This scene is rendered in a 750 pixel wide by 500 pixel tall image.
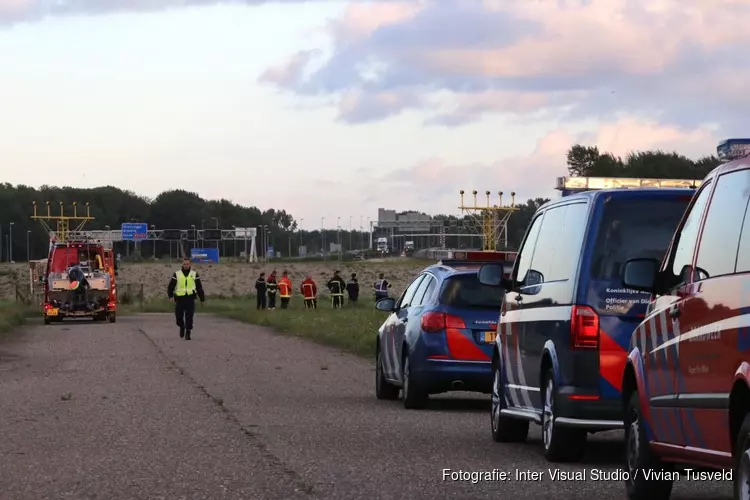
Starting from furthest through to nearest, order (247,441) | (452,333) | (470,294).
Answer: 1. (470,294)
2. (452,333)
3. (247,441)

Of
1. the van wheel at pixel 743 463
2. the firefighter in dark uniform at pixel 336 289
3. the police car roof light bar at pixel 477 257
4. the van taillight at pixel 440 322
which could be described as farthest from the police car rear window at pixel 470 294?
the firefighter in dark uniform at pixel 336 289

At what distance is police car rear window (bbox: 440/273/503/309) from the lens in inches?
592

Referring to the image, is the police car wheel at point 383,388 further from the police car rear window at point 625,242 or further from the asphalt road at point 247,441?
the police car rear window at point 625,242

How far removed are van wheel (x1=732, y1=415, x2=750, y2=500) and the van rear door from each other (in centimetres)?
364

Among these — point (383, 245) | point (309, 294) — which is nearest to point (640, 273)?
point (309, 294)

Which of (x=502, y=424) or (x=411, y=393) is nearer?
(x=502, y=424)

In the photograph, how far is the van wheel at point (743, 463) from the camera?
6.20 m

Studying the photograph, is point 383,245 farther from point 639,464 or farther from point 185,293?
point 639,464

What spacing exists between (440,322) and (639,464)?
21.8ft

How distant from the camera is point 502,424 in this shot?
1216 cm

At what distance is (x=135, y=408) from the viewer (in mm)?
15258

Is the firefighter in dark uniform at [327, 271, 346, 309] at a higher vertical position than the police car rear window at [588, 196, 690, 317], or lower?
lower

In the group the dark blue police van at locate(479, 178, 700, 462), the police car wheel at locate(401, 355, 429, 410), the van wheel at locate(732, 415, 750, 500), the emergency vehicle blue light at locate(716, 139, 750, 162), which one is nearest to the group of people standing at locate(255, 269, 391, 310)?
the police car wheel at locate(401, 355, 429, 410)

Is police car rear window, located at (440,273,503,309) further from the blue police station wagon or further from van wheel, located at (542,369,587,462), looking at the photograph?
van wheel, located at (542,369,587,462)
